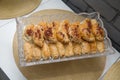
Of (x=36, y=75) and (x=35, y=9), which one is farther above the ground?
(x=35, y=9)

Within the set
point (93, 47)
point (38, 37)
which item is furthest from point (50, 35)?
point (93, 47)

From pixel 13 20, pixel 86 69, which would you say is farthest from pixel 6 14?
pixel 86 69

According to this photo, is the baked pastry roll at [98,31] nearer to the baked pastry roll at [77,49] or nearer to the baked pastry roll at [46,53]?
the baked pastry roll at [77,49]

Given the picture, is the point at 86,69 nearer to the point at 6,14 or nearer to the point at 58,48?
the point at 58,48

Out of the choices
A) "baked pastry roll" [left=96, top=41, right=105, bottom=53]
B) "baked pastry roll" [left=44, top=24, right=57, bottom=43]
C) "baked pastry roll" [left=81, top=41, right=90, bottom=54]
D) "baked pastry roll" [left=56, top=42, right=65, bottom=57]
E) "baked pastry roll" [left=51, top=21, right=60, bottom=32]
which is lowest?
"baked pastry roll" [left=96, top=41, right=105, bottom=53]

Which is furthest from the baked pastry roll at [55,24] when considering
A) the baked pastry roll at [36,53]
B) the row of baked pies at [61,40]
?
the baked pastry roll at [36,53]

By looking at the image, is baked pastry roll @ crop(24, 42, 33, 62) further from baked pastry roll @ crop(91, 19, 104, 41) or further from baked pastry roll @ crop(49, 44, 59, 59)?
baked pastry roll @ crop(91, 19, 104, 41)

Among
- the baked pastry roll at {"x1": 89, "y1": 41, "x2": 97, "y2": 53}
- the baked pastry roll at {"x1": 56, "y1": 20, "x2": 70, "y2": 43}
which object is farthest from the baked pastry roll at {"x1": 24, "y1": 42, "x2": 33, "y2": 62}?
the baked pastry roll at {"x1": 89, "y1": 41, "x2": 97, "y2": 53}
